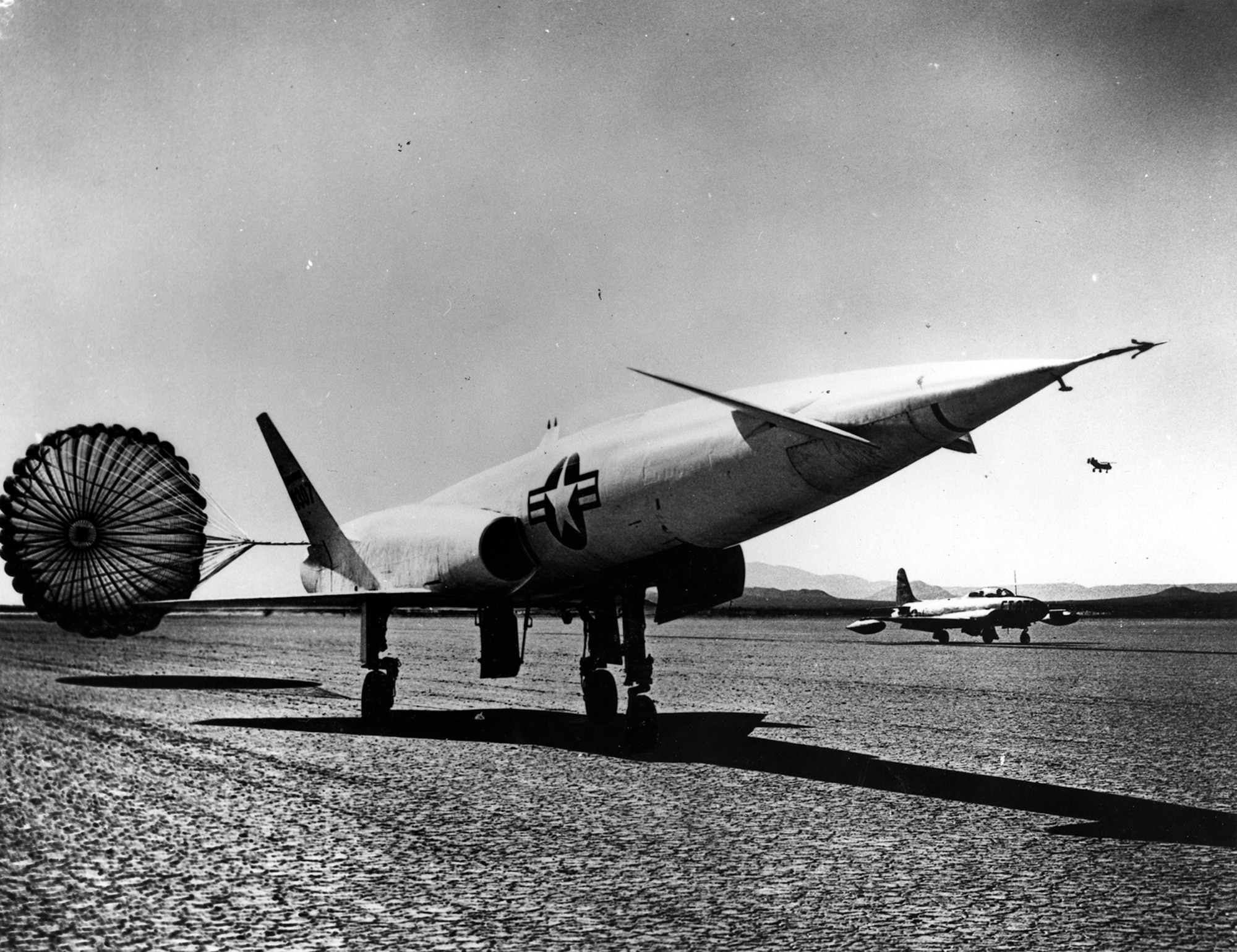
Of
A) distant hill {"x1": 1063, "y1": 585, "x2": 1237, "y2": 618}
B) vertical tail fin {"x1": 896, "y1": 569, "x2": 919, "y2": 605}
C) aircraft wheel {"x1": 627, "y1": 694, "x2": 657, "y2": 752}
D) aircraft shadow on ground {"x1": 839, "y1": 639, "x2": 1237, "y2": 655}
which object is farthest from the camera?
distant hill {"x1": 1063, "y1": 585, "x2": 1237, "y2": 618}

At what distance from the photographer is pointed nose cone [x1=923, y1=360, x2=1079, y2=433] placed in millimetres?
6805

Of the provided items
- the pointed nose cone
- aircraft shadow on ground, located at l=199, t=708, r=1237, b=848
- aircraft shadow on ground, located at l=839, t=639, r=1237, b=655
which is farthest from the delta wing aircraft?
aircraft shadow on ground, located at l=839, t=639, r=1237, b=655

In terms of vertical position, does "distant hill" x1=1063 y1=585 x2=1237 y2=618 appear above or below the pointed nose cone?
below

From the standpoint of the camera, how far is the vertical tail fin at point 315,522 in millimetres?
13977

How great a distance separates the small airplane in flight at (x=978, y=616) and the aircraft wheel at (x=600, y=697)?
28538mm

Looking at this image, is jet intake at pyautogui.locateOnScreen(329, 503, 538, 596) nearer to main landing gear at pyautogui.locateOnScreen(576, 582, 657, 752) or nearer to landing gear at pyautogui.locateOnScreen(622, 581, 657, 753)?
main landing gear at pyautogui.locateOnScreen(576, 582, 657, 752)

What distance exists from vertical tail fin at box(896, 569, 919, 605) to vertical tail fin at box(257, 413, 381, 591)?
125ft

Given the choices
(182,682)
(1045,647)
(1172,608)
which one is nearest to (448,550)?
(182,682)

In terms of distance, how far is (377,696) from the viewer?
1262cm

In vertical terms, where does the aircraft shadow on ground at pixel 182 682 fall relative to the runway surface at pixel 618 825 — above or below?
below

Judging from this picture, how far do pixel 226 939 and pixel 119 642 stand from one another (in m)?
38.6

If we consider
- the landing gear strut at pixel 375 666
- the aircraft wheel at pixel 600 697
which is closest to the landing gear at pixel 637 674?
the aircraft wheel at pixel 600 697

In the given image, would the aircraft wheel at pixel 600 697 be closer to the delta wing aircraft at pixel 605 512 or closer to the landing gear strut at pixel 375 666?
the delta wing aircraft at pixel 605 512

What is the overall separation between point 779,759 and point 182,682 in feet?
46.2
